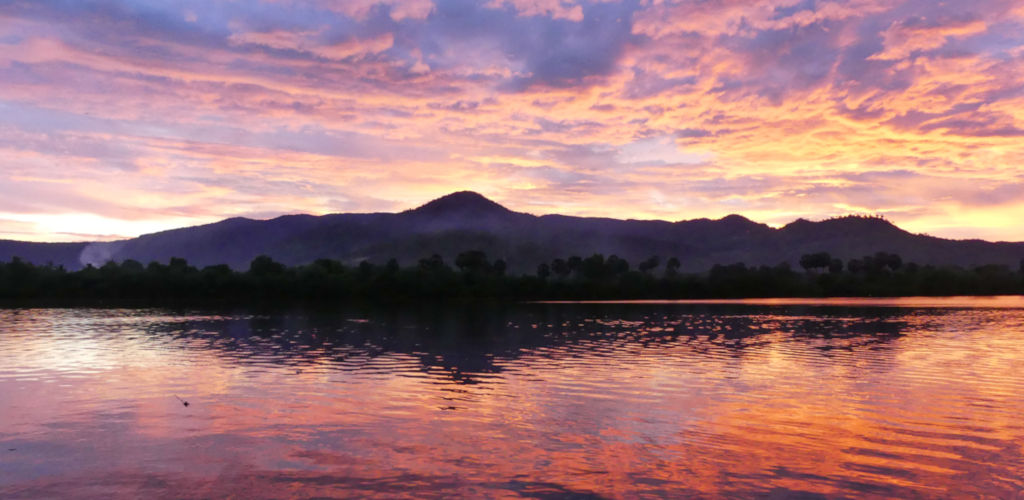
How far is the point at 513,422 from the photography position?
94.2 ft

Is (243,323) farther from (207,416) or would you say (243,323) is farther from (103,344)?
(207,416)

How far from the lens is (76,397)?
35500 millimetres

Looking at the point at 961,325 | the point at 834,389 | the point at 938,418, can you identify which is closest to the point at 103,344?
→ the point at 834,389

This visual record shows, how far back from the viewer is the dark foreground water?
67.8ft

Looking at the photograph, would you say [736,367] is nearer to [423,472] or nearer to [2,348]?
[423,472]

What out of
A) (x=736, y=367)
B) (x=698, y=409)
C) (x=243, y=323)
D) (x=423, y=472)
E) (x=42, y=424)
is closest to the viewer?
(x=423, y=472)

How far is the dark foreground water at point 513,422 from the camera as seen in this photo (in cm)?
2067

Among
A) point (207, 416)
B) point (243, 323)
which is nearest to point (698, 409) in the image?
point (207, 416)

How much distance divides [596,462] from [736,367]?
26.9 metres

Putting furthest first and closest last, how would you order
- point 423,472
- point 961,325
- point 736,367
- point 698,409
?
point 961,325, point 736,367, point 698,409, point 423,472

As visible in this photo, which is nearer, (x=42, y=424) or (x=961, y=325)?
(x=42, y=424)

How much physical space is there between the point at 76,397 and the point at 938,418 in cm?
3774

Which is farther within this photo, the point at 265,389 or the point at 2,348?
the point at 2,348

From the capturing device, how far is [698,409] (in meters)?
31.5
